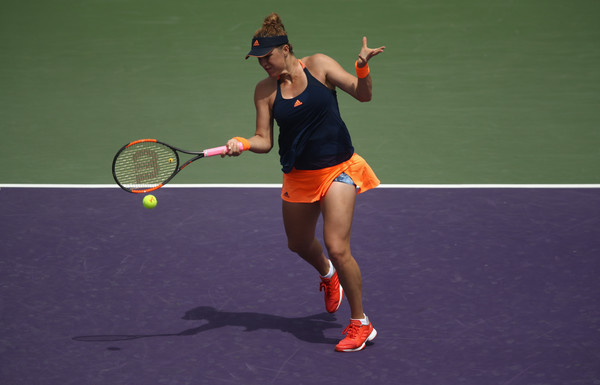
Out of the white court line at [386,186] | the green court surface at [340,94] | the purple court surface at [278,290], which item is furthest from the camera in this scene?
the green court surface at [340,94]

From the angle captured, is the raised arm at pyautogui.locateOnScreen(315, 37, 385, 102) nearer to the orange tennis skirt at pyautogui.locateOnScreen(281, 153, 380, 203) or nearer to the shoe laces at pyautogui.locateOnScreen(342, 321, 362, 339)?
the orange tennis skirt at pyautogui.locateOnScreen(281, 153, 380, 203)

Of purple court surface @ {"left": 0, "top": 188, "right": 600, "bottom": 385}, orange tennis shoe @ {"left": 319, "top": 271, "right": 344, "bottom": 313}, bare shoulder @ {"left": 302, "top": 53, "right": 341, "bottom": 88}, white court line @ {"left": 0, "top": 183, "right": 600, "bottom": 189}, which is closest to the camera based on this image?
purple court surface @ {"left": 0, "top": 188, "right": 600, "bottom": 385}

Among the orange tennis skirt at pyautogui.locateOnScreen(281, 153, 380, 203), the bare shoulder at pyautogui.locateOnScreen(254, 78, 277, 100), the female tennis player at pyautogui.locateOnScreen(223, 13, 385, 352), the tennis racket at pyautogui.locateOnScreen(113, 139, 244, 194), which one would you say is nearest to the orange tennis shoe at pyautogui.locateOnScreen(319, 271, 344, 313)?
the female tennis player at pyautogui.locateOnScreen(223, 13, 385, 352)

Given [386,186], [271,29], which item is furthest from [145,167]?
[386,186]

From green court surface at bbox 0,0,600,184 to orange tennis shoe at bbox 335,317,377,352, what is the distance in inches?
134

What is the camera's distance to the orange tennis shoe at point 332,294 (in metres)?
6.09

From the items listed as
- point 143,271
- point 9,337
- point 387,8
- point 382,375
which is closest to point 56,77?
point 387,8

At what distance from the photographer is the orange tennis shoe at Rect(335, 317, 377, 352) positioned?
18.1ft

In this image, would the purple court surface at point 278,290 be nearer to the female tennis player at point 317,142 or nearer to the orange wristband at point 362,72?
the female tennis player at point 317,142

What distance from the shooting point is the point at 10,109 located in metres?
11.1

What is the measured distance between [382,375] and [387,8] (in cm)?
936

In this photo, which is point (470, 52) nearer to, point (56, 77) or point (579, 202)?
point (579, 202)

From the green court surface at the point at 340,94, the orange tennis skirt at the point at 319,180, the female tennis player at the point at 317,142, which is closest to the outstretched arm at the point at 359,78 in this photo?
the female tennis player at the point at 317,142

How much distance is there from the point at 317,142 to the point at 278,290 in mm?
1329
